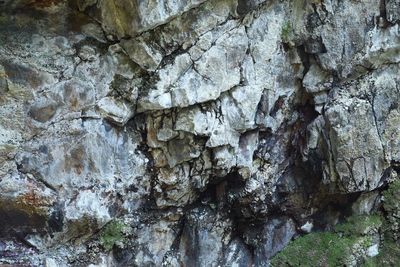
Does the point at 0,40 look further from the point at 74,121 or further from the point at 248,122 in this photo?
the point at 248,122

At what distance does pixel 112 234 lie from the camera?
20.3 ft

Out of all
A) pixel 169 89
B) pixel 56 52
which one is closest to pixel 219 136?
pixel 169 89

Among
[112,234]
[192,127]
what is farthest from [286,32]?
[112,234]

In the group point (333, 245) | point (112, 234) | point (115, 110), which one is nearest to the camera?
point (115, 110)

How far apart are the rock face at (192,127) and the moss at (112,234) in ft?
0.06

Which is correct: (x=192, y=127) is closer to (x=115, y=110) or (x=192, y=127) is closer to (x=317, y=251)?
(x=115, y=110)

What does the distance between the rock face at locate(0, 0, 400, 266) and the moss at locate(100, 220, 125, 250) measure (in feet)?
0.06

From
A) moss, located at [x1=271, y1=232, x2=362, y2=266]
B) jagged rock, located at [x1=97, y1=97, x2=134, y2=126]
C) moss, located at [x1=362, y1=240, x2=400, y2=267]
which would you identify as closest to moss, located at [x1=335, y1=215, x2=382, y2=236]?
moss, located at [x1=271, y1=232, x2=362, y2=266]

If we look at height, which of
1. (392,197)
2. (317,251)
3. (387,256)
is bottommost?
(387,256)

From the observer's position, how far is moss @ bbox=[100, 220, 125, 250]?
612 cm

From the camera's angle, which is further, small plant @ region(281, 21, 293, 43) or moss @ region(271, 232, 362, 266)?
moss @ region(271, 232, 362, 266)

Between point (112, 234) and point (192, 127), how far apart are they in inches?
72.4

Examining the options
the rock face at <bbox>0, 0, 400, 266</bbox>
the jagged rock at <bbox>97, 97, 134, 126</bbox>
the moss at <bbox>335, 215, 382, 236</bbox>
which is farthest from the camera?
the moss at <bbox>335, 215, 382, 236</bbox>

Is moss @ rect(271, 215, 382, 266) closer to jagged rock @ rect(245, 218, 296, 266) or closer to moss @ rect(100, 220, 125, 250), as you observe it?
jagged rock @ rect(245, 218, 296, 266)
